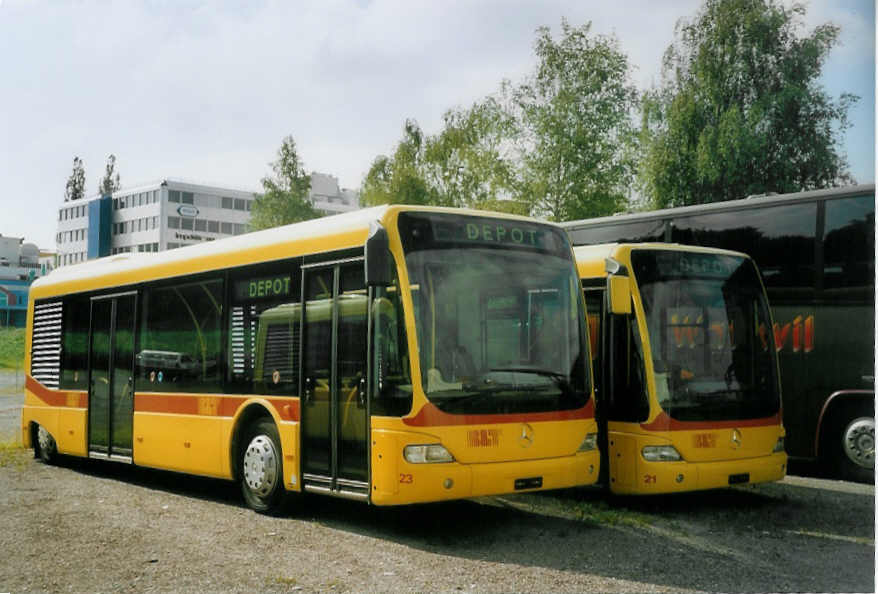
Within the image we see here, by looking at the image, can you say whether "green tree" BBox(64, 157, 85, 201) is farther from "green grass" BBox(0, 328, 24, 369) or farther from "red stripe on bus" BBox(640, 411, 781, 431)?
"red stripe on bus" BBox(640, 411, 781, 431)

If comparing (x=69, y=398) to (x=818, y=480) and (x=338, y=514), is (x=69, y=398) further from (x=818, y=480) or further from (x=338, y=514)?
(x=818, y=480)

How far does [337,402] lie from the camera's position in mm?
8711

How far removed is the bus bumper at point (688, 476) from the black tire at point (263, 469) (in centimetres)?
321

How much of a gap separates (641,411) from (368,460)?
286 centimetres

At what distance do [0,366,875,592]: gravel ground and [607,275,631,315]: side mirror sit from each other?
1.92m

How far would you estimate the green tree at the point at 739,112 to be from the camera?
2209 cm

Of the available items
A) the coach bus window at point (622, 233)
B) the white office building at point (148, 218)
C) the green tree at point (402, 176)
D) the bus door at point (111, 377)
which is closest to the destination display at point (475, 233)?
the coach bus window at point (622, 233)

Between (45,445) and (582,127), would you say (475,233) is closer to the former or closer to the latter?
(45,445)

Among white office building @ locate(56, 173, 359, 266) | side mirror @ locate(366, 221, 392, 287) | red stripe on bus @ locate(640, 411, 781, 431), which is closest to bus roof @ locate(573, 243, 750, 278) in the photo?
red stripe on bus @ locate(640, 411, 781, 431)

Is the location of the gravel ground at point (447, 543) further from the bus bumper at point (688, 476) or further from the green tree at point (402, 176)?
the green tree at point (402, 176)

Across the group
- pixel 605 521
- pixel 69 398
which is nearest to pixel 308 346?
pixel 605 521

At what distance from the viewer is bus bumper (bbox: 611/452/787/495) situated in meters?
9.38

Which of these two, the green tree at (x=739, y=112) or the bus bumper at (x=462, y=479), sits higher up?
the green tree at (x=739, y=112)

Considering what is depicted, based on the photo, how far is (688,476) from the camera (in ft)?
30.9
